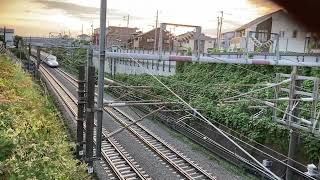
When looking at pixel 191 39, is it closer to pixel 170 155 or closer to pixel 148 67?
pixel 170 155

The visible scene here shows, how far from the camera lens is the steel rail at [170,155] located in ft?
38.2

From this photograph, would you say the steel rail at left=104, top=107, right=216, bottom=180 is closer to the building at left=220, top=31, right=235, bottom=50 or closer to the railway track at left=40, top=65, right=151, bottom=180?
the railway track at left=40, top=65, right=151, bottom=180

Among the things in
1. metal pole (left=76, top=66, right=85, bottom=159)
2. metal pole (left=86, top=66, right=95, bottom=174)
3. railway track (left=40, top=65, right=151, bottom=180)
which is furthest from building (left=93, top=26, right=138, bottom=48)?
metal pole (left=86, top=66, right=95, bottom=174)

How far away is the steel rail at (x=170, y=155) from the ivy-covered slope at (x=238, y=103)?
6.71 feet

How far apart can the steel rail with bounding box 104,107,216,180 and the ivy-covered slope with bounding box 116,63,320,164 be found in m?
2.04

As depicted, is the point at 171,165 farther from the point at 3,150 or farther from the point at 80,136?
the point at 3,150

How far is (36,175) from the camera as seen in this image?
19.0ft

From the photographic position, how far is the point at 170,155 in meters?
13.7

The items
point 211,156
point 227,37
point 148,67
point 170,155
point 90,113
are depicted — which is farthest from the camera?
point 148,67

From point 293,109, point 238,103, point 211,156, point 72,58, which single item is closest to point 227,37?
point 238,103

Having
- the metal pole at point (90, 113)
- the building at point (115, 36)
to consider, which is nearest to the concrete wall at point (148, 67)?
the building at point (115, 36)

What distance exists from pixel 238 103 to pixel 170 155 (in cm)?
380

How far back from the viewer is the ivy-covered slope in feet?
40.1

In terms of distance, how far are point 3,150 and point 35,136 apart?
168cm
